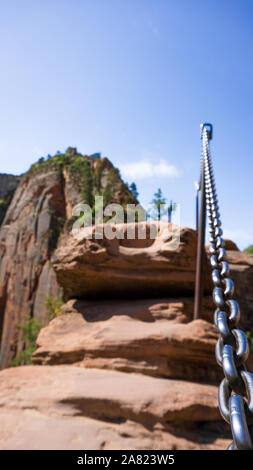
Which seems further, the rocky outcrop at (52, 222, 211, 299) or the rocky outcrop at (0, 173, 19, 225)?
the rocky outcrop at (0, 173, 19, 225)

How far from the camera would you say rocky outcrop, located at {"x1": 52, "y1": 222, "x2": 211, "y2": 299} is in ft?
18.2

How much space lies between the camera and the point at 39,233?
19.5m

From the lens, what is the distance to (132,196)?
1589 cm

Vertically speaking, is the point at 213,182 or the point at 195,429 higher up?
the point at 213,182

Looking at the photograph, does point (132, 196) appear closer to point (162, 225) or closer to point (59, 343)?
point (162, 225)

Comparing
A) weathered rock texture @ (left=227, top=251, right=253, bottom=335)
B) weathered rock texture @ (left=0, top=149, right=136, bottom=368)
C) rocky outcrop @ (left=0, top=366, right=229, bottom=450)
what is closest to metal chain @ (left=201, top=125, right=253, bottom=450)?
rocky outcrop @ (left=0, top=366, right=229, bottom=450)

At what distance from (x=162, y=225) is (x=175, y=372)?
116 inches

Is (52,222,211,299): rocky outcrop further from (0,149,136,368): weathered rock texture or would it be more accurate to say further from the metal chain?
(0,149,136,368): weathered rock texture

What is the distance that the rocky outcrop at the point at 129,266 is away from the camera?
5555 mm

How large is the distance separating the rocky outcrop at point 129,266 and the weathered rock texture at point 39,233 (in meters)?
10.0

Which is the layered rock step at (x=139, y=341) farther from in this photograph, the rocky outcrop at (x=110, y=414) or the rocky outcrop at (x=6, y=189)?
the rocky outcrop at (x=6, y=189)

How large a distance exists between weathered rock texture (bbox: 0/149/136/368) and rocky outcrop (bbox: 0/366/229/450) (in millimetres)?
12247
